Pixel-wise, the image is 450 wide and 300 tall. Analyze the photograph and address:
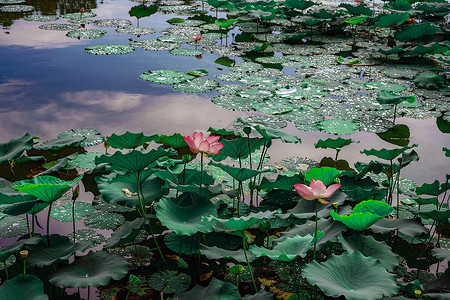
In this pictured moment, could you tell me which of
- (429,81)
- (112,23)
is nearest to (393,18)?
(429,81)

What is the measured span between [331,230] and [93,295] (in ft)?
3.30

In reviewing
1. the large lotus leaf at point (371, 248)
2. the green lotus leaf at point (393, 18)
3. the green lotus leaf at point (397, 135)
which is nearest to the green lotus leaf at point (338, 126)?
the green lotus leaf at point (397, 135)

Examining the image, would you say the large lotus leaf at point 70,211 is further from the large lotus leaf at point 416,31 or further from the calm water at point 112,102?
the large lotus leaf at point 416,31

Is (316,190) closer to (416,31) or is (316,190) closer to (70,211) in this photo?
(70,211)

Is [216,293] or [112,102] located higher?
[112,102]

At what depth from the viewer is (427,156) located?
3.24 metres

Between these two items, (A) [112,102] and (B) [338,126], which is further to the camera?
(A) [112,102]

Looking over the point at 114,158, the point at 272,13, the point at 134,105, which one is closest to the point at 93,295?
the point at 114,158

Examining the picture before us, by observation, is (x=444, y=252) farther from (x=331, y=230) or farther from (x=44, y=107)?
(x=44, y=107)

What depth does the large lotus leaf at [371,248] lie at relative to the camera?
1.74 metres

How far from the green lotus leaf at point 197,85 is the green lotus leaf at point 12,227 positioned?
7.22 ft

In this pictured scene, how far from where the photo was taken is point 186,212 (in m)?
1.87

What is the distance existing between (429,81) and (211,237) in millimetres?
3383

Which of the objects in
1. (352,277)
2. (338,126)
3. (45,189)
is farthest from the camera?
(338,126)
